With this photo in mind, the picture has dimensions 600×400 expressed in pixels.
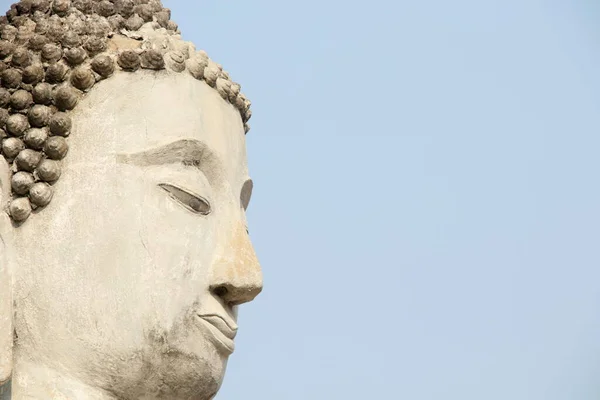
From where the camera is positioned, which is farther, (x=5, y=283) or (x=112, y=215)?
(x=112, y=215)

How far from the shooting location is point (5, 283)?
9.74 metres

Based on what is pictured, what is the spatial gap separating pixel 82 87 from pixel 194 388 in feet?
6.04

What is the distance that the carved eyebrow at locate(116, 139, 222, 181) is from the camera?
1012cm

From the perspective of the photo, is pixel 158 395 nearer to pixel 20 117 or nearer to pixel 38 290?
pixel 38 290

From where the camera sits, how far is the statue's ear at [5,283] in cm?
961

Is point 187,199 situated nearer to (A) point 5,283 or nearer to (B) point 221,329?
(B) point 221,329

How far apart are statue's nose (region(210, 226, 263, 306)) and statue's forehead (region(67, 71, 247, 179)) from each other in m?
0.54

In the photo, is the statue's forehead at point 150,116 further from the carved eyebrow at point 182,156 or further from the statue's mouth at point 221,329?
the statue's mouth at point 221,329

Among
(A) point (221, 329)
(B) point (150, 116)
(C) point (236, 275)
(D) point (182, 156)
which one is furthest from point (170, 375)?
(B) point (150, 116)

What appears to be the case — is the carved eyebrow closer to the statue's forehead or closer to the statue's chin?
the statue's forehead

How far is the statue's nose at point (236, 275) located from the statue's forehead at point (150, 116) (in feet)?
1.78

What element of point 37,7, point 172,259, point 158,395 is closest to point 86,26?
point 37,7

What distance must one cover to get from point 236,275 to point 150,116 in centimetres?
104

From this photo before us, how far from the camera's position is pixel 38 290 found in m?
9.77
